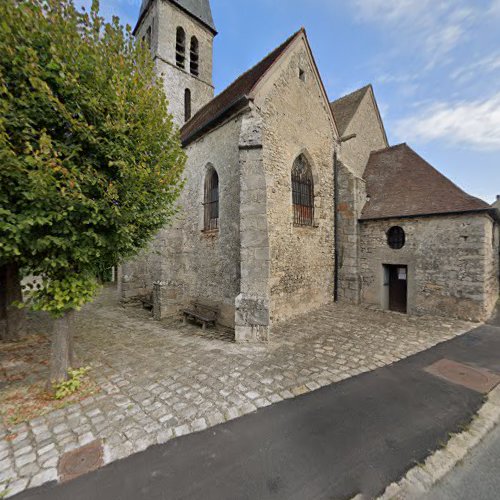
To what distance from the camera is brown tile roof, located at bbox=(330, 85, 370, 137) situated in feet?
36.5

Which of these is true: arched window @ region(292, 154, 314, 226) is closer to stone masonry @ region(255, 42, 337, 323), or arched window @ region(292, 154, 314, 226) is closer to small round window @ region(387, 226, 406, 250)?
stone masonry @ region(255, 42, 337, 323)

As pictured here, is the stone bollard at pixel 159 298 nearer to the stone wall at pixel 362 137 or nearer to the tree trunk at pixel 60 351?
the tree trunk at pixel 60 351

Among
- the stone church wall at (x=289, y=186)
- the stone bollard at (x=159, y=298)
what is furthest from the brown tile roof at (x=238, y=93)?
the stone bollard at (x=159, y=298)

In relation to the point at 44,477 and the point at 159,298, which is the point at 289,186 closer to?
the point at 159,298

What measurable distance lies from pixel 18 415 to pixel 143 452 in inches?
80.9

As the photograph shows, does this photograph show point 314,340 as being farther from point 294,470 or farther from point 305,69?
point 305,69

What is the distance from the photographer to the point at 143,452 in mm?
2711

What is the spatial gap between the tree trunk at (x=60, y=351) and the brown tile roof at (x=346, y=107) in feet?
38.6

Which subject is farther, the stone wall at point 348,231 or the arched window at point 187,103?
the arched window at point 187,103

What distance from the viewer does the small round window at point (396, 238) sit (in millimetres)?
8648

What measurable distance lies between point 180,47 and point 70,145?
45.9 ft

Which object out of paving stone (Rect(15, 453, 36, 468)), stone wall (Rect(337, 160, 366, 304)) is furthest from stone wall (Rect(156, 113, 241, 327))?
paving stone (Rect(15, 453, 36, 468))

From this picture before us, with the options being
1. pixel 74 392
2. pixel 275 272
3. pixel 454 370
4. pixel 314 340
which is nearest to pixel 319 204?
pixel 275 272

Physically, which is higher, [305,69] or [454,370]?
[305,69]
